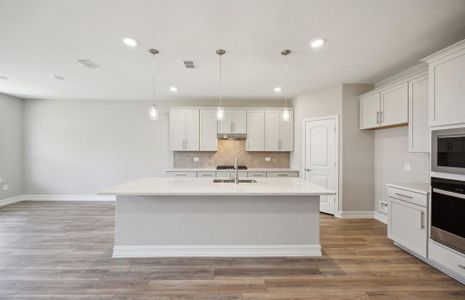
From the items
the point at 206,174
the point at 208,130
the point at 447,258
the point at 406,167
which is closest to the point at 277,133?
the point at 208,130

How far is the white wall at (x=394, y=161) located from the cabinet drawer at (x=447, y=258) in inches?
48.8

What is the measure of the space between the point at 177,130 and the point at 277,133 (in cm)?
243

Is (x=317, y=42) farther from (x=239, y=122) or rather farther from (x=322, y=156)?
(x=239, y=122)

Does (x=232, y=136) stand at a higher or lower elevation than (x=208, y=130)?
lower

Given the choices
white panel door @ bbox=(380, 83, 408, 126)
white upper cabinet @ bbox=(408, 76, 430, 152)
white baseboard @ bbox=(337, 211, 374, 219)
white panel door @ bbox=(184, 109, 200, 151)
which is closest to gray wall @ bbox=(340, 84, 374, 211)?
white baseboard @ bbox=(337, 211, 374, 219)

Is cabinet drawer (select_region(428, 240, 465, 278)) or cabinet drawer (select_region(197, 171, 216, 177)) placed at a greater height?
cabinet drawer (select_region(197, 171, 216, 177))

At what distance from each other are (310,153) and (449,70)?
273 centimetres

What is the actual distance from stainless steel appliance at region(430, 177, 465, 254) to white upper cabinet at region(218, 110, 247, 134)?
11.9 ft

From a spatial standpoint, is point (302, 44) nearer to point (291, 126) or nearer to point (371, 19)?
point (371, 19)

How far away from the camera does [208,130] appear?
538cm

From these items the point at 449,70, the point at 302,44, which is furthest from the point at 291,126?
the point at 449,70

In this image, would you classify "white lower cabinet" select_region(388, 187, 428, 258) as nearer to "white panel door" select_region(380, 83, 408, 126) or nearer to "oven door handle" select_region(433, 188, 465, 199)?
"oven door handle" select_region(433, 188, 465, 199)

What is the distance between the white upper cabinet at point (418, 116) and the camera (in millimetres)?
2959

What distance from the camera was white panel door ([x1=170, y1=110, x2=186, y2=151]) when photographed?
5.36 metres
